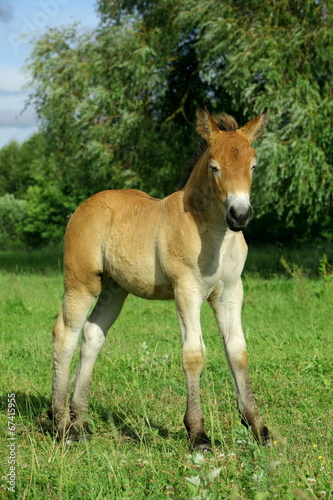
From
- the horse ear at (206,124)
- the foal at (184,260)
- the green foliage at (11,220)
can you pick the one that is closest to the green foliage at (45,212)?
the green foliage at (11,220)

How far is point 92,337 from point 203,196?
172 centimetres

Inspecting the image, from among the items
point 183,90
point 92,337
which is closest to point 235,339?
point 92,337

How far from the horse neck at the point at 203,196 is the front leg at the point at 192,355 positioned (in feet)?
1.86

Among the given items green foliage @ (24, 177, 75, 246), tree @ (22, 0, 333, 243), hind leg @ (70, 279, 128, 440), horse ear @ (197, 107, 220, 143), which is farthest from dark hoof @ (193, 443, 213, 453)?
green foliage @ (24, 177, 75, 246)

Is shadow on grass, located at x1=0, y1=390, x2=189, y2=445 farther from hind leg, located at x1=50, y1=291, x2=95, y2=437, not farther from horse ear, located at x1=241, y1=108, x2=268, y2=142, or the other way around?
horse ear, located at x1=241, y1=108, x2=268, y2=142

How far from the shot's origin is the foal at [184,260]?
3.98 m

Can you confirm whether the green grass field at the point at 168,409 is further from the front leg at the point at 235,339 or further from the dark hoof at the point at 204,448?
the front leg at the point at 235,339

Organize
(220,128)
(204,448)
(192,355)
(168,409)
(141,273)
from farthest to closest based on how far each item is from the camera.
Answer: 1. (168,409)
2. (141,273)
3. (220,128)
4. (192,355)
5. (204,448)

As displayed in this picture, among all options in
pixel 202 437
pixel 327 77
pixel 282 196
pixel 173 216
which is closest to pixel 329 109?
pixel 327 77

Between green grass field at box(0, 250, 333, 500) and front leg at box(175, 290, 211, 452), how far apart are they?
133 millimetres

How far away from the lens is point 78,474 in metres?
3.78

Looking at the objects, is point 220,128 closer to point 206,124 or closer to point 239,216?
point 206,124

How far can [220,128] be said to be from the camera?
14.2 feet

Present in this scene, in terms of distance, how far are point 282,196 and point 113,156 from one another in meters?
4.87
